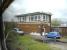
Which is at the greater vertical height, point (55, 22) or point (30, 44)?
point (55, 22)

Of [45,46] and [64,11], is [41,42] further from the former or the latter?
[64,11]

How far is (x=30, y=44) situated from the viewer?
140 cm

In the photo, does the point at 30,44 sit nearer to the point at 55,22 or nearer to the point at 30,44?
the point at 30,44

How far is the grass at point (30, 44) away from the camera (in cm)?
138

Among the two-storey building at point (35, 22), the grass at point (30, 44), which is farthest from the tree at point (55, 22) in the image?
the grass at point (30, 44)

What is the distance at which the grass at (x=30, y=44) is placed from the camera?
4.52 ft

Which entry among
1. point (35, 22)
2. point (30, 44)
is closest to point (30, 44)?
point (30, 44)

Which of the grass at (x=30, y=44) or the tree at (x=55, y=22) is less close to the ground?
the tree at (x=55, y=22)

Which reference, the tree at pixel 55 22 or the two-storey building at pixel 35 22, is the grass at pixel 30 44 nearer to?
the two-storey building at pixel 35 22

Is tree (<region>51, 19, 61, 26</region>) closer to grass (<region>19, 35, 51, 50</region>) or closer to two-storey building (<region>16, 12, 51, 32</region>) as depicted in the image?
two-storey building (<region>16, 12, 51, 32</region>)

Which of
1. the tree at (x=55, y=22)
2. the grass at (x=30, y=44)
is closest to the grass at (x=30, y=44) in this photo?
the grass at (x=30, y=44)

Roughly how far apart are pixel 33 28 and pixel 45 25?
97mm

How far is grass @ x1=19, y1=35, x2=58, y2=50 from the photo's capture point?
1.38 metres

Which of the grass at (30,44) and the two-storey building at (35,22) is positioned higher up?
the two-storey building at (35,22)
